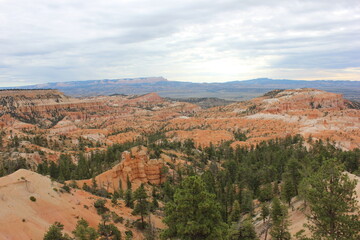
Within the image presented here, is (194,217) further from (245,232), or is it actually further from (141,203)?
(141,203)

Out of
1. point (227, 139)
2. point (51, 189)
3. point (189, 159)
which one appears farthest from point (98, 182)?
point (227, 139)

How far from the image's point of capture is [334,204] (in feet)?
53.2

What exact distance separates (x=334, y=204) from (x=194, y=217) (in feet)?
31.1

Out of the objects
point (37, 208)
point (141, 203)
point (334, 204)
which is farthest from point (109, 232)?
point (334, 204)

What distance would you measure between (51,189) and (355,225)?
112 ft

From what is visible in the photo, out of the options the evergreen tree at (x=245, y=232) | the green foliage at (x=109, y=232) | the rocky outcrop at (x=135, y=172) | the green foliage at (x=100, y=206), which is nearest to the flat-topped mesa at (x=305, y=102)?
the rocky outcrop at (x=135, y=172)

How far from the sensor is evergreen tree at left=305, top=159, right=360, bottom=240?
15977 mm

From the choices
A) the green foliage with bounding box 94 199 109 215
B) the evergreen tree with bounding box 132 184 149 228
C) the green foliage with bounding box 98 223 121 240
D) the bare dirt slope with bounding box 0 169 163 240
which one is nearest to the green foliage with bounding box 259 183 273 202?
the bare dirt slope with bounding box 0 169 163 240

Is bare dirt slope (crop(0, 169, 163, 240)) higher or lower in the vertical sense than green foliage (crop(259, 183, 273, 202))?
higher

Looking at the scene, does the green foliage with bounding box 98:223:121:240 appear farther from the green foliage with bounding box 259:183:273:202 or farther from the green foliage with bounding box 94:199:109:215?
the green foliage with bounding box 259:183:273:202

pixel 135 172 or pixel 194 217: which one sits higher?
pixel 194 217

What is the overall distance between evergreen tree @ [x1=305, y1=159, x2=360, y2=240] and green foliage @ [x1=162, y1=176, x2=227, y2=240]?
274 inches

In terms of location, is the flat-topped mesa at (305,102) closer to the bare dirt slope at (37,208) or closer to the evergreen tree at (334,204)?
the bare dirt slope at (37,208)

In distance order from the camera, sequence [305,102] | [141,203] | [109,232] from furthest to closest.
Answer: [305,102]
[141,203]
[109,232]
